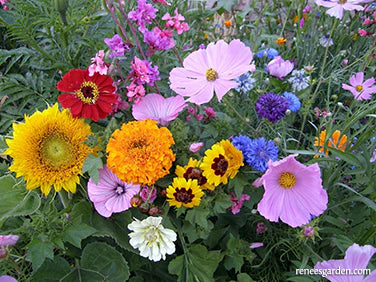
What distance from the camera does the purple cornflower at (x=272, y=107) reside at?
2.60 ft

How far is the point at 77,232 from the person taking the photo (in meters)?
0.71

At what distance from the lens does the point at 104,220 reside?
2.63ft

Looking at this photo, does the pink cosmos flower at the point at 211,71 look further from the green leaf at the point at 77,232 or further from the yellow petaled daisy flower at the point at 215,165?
the green leaf at the point at 77,232

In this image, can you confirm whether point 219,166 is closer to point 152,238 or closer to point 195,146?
point 195,146

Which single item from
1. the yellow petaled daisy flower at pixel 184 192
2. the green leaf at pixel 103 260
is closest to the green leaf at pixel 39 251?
the green leaf at pixel 103 260

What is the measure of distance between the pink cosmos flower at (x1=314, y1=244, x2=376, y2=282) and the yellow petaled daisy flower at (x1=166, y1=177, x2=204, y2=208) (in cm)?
29

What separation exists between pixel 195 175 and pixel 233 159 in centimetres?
9

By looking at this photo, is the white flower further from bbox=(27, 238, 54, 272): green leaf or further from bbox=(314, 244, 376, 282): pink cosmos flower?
bbox=(314, 244, 376, 282): pink cosmos flower

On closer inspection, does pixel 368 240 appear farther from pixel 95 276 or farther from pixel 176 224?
pixel 95 276

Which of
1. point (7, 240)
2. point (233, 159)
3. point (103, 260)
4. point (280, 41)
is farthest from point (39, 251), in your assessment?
point (280, 41)

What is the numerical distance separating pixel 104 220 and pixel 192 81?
1.24ft

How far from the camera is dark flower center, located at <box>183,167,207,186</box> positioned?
0.69 m

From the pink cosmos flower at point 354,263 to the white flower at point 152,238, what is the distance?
0.32m

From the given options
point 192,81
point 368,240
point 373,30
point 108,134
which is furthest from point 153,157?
point 373,30
